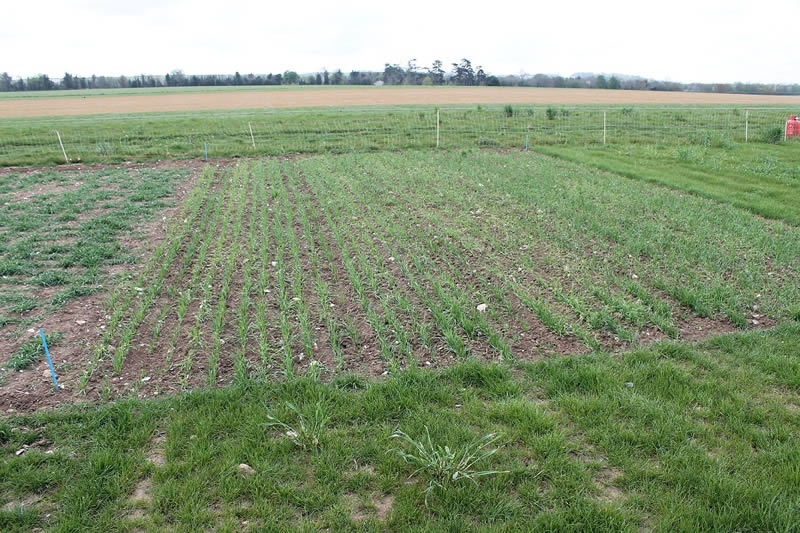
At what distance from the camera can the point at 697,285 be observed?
571cm

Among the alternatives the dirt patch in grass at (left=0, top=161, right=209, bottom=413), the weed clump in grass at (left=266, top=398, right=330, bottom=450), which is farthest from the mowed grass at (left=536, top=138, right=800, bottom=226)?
the dirt patch in grass at (left=0, top=161, right=209, bottom=413)

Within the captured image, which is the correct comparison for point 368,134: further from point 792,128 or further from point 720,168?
point 792,128

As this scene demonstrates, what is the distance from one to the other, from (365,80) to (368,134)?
2259 inches

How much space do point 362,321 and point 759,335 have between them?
3.86 m

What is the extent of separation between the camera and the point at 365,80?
72625 mm

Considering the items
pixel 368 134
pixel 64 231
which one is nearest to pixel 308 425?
pixel 64 231

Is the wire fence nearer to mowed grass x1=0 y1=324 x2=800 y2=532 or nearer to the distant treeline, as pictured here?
mowed grass x1=0 y1=324 x2=800 y2=532

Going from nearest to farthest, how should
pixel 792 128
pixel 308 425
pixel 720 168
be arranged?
pixel 308 425
pixel 720 168
pixel 792 128

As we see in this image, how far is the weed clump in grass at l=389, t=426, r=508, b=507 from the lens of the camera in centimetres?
297

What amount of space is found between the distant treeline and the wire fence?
4598 cm

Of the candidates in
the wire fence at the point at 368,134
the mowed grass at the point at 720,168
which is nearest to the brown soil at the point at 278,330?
the mowed grass at the point at 720,168

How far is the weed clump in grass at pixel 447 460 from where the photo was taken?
297cm

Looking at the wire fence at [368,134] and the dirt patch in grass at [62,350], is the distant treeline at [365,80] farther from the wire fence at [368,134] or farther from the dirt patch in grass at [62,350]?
the dirt patch in grass at [62,350]

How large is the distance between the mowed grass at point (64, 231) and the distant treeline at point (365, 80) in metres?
63.0
